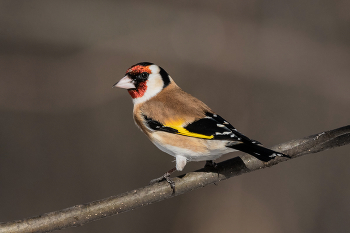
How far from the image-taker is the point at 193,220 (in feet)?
16.0

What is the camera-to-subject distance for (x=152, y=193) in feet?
7.92

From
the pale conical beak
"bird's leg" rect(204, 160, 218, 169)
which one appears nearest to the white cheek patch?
the pale conical beak

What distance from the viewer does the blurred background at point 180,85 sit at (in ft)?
16.1

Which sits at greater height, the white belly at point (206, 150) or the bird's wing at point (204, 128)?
the bird's wing at point (204, 128)

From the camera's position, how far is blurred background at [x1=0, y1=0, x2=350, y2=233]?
4918 mm

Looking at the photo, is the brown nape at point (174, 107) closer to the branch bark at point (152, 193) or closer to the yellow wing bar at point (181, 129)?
the yellow wing bar at point (181, 129)

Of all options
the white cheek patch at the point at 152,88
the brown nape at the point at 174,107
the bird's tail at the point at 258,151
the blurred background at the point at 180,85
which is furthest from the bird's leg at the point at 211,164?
the blurred background at the point at 180,85

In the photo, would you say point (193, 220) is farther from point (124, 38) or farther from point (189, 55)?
point (124, 38)

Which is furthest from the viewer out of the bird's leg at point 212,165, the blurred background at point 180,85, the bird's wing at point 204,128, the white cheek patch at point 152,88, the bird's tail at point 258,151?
the blurred background at point 180,85

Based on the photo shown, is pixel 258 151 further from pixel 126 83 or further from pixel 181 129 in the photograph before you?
pixel 126 83

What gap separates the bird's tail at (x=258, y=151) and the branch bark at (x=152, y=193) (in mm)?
269

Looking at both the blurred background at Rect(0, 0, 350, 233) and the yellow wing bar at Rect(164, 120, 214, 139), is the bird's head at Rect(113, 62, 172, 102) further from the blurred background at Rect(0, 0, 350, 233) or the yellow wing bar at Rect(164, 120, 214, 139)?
the blurred background at Rect(0, 0, 350, 233)

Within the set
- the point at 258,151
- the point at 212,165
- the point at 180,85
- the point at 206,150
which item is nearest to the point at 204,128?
the point at 206,150

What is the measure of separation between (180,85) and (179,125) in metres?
2.52
